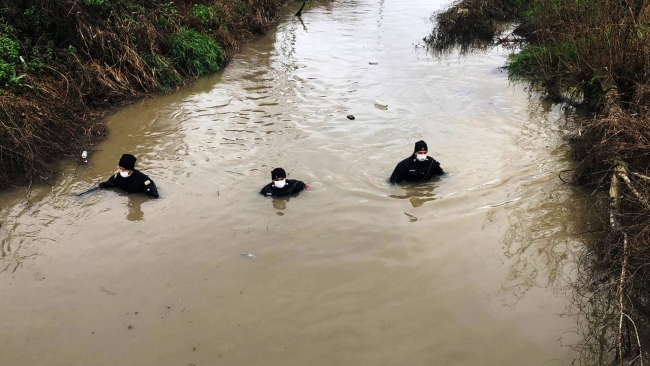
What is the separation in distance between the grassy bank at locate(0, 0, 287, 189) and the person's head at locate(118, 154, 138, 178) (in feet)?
5.02

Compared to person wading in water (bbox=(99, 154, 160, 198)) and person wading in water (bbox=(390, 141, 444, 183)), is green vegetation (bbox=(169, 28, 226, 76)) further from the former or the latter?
person wading in water (bbox=(390, 141, 444, 183))

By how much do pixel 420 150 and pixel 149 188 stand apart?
13.9 ft

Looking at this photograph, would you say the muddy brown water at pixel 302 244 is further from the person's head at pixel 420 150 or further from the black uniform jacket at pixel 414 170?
the person's head at pixel 420 150

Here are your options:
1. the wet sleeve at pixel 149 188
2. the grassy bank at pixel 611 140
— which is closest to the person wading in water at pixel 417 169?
the grassy bank at pixel 611 140

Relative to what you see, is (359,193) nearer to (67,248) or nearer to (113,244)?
(113,244)

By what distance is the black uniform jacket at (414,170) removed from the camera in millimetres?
7441

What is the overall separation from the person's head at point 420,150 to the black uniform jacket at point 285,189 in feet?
6.13

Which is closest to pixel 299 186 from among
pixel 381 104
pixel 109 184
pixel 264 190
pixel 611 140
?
pixel 264 190

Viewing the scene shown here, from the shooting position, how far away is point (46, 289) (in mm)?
5273

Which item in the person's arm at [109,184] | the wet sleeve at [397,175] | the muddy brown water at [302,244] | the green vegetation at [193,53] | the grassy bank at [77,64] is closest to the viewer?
the muddy brown water at [302,244]

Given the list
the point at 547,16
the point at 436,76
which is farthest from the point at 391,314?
the point at 436,76

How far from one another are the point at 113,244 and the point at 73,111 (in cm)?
457

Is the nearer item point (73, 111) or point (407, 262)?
point (407, 262)

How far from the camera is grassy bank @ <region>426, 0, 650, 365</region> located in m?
4.38
